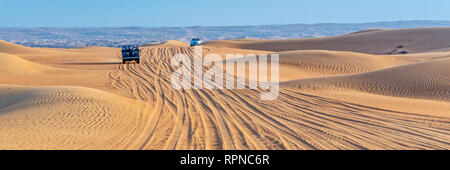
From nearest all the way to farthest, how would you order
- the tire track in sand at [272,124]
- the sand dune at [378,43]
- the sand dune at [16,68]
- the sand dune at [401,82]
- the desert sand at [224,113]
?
the tire track in sand at [272,124] → the desert sand at [224,113] → the sand dune at [401,82] → the sand dune at [16,68] → the sand dune at [378,43]

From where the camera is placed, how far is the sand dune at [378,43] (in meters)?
57.9

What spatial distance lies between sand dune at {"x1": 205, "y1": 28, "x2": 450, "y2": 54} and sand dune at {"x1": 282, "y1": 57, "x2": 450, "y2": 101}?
37963mm

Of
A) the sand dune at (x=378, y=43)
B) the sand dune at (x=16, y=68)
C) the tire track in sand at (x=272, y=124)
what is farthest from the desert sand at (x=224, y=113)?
the sand dune at (x=378, y=43)

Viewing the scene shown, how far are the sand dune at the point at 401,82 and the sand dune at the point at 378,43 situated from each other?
38.0m

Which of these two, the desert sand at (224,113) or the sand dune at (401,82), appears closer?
the desert sand at (224,113)

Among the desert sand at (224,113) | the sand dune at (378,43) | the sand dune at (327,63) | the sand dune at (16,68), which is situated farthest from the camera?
the sand dune at (378,43)

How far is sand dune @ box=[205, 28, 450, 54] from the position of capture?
57875 millimetres

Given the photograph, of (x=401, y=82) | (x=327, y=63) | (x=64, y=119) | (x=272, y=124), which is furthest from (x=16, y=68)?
(x=327, y=63)

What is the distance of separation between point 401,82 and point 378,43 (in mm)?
50164

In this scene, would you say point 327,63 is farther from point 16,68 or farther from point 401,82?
point 16,68

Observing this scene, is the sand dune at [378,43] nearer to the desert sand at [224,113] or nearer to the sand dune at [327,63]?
the sand dune at [327,63]

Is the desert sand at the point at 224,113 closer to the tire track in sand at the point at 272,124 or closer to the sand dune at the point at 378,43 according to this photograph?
the tire track in sand at the point at 272,124
